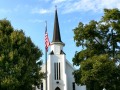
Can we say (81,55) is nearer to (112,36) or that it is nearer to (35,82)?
(112,36)

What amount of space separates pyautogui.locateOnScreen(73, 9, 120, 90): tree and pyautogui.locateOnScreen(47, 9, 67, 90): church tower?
2480cm

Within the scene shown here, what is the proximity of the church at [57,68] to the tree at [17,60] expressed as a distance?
2899cm

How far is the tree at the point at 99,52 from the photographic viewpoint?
1670 inches

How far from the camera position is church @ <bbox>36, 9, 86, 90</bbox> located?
7119cm

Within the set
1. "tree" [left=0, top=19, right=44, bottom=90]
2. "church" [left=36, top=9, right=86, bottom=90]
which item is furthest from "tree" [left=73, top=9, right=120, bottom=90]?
"church" [left=36, top=9, right=86, bottom=90]

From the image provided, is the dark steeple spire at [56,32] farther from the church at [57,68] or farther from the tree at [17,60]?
the tree at [17,60]

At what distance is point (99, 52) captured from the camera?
1795 inches

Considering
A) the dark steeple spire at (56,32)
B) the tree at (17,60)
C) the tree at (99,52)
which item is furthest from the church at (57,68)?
the tree at (17,60)

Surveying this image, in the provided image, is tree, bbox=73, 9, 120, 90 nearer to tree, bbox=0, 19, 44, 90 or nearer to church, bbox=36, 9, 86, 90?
tree, bbox=0, 19, 44, 90

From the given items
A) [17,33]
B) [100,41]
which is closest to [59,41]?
[100,41]

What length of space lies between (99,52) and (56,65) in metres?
27.4

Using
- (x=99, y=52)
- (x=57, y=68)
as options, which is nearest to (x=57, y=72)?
(x=57, y=68)

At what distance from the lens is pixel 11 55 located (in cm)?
3891

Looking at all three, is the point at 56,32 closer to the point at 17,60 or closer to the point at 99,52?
the point at 99,52
